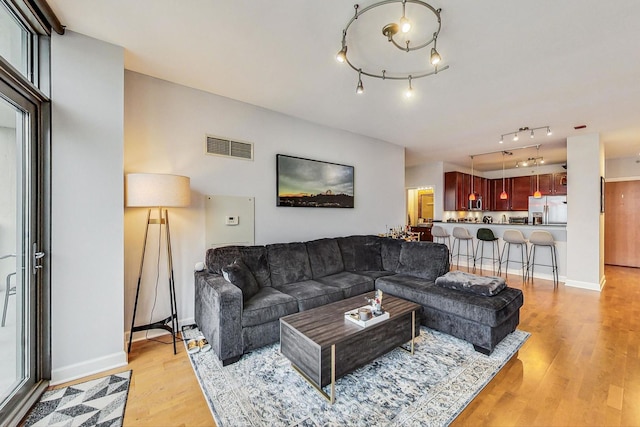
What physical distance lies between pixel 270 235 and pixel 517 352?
114 inches

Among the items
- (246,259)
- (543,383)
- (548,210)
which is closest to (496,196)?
(548,210)

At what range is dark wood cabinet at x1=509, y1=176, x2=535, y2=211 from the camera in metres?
7.30

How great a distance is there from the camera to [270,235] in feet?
11.9

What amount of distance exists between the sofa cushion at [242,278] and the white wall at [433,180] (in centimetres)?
582

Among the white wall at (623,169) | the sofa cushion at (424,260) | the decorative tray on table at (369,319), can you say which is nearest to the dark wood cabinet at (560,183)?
the white wall at (623,169)

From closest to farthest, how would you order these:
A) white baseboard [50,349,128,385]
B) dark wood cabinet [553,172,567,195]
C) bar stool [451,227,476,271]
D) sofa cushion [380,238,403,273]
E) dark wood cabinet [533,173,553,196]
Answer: white baseboard [50,349,128,385]
sofa cushion [380,238,403,273]
bar stool [451,227,476,271]
dark wood cabinet [553,172,567,195]
dark wood cabinet [533,173,553,196]

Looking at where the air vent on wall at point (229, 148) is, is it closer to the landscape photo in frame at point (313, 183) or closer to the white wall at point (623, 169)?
the landscape photo in frame at point (313, 183)

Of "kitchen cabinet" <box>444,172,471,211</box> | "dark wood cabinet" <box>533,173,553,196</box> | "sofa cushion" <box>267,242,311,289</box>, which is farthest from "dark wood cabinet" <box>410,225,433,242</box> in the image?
"sofa cushion" <box>267,242,311,289</box>

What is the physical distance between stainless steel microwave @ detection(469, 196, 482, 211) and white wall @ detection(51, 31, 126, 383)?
797cm

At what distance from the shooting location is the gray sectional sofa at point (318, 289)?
2320 millimetres

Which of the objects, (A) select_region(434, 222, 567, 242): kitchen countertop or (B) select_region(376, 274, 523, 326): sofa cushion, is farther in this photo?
(A) select_region(434, 222, 567, 242): kitchen countertop

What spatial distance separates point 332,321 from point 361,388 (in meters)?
0.49

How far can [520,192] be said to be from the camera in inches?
295

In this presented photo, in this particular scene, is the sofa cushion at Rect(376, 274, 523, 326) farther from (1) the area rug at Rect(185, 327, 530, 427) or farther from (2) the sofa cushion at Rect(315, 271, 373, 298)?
(1) the area rug at Rect(185, 327, 530, 427)
